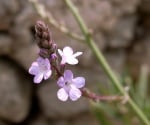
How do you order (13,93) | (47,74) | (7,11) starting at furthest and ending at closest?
1. (13,93)
2. (7,11)
3. (47,74)

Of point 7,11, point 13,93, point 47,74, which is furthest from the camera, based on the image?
point 13,93

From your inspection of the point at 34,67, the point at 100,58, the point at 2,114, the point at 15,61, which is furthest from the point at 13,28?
the point at 34,67

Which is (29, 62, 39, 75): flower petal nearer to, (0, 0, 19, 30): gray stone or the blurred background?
the blurred background

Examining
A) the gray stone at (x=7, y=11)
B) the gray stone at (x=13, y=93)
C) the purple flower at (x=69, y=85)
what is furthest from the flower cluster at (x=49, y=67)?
the gray stone at (x=13, y=93)

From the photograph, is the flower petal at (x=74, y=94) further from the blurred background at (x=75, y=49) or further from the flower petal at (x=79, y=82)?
the blurred background at (x=75, y=49)

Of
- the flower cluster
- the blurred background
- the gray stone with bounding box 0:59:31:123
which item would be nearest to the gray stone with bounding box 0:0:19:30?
the blurred background

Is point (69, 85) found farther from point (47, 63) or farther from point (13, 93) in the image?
point (13, 93)

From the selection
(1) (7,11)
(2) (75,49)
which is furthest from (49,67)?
(2) (75,49)
